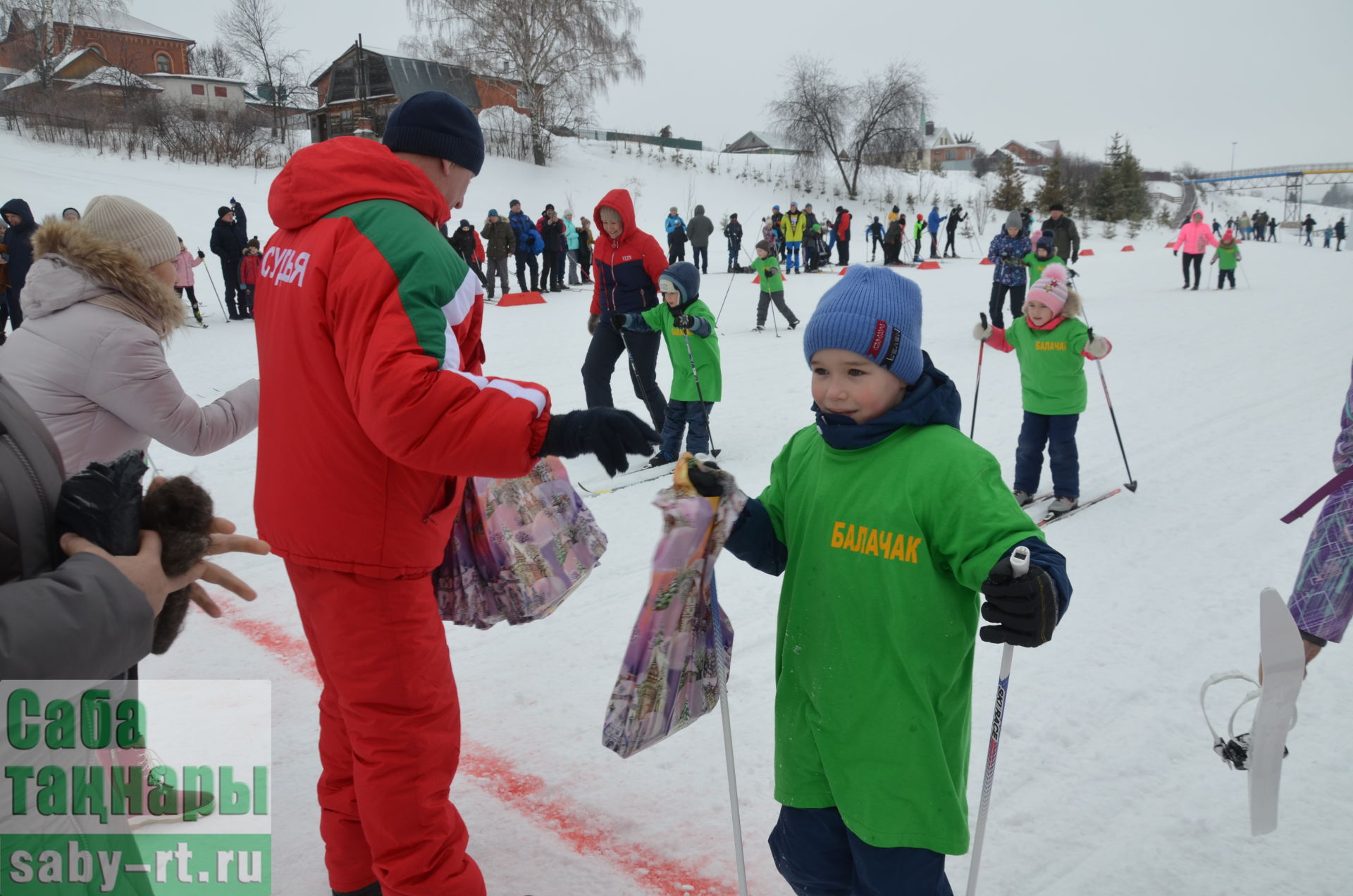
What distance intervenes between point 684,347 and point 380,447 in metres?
4.76

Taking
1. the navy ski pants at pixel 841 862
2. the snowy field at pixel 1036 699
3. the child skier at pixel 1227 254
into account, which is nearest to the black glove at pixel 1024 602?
the navy ski pants at pixel 841 862

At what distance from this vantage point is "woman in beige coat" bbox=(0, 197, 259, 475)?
A: 234cm

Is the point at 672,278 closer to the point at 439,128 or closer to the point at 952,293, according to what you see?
the point at 439,128

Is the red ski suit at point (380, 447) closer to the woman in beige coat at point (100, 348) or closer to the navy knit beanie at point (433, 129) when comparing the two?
the navy knit beanie at point (433, 129)

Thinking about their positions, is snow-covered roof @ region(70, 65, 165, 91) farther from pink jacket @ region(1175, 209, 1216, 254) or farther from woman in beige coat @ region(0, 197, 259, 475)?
woman in beige coat @ region(0, 197, 259, 475)

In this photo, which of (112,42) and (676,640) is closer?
(676,640)

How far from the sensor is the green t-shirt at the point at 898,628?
70.4 inches

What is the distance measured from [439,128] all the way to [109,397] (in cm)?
116

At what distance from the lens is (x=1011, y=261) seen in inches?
478

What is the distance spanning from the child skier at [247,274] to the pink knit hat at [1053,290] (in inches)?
439

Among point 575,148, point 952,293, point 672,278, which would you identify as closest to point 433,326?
point 672,278

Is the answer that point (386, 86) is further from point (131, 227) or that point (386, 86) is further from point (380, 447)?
point (380, 447)

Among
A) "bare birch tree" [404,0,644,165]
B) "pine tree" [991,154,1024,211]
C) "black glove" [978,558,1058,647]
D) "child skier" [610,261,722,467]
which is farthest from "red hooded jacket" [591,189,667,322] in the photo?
"pine tree" [991,154,1024,211]

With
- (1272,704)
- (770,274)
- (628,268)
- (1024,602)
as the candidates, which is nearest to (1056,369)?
(628,268)
